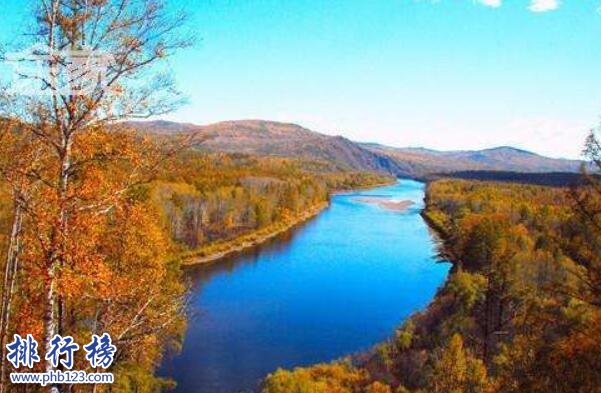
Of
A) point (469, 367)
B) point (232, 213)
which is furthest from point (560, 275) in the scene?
point (232, 213)

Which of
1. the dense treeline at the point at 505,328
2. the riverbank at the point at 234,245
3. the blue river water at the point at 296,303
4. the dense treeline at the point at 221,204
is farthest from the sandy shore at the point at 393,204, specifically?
the dense treeline at the point at 505,328

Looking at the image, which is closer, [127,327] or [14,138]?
[14,138]

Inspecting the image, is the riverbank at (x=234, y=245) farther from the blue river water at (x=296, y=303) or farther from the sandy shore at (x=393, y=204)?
the sandy shore at (x=393, y=204)

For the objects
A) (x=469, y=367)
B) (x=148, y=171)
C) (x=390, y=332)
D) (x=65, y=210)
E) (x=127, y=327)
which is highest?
(x=148, y=171)

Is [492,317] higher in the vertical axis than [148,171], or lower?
lower

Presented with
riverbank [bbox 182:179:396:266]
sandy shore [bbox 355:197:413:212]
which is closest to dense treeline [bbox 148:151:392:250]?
riverbank [bbox 182:179:396:266]

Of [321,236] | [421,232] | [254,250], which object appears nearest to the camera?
[254,250]

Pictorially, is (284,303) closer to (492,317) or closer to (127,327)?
(492,317)
